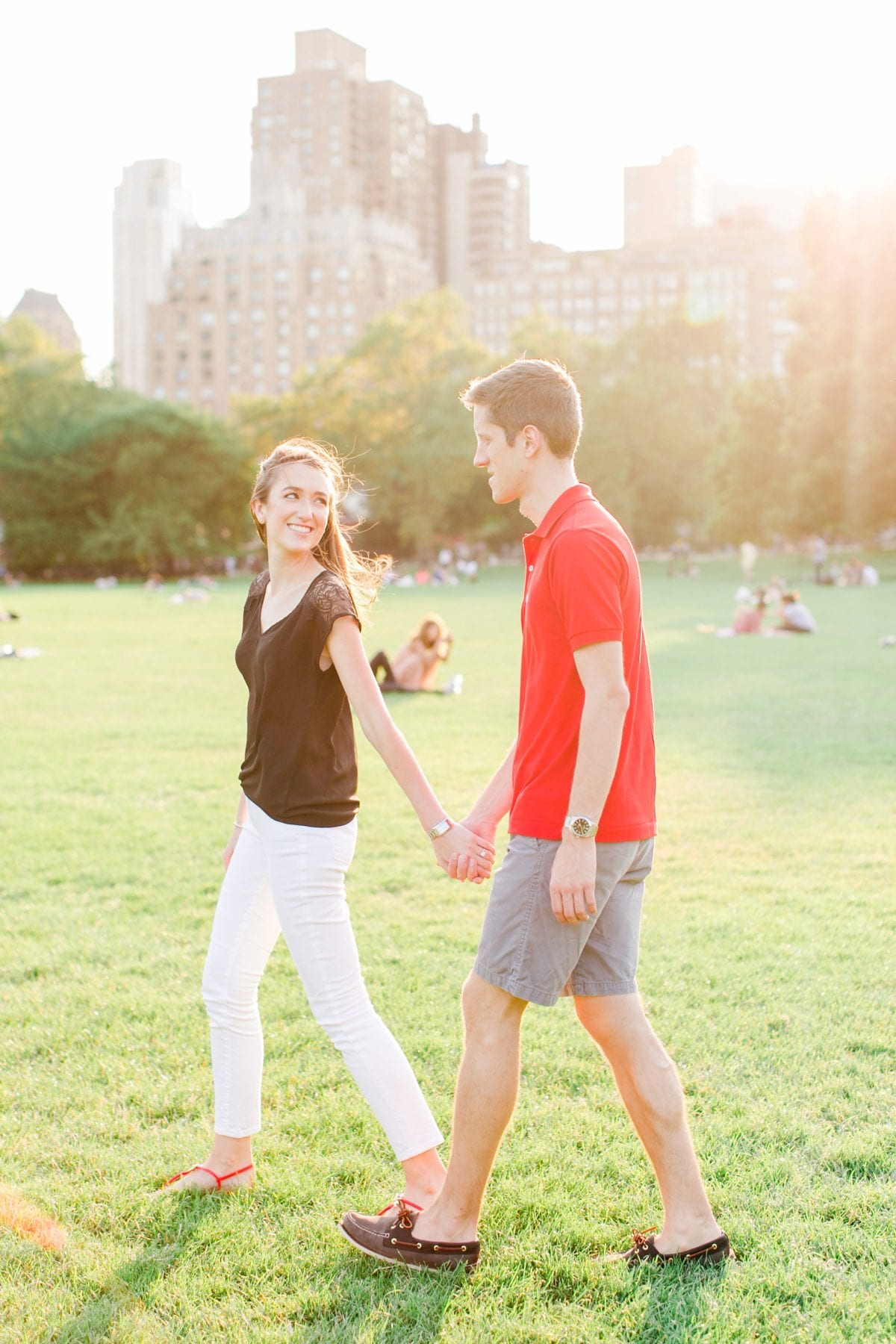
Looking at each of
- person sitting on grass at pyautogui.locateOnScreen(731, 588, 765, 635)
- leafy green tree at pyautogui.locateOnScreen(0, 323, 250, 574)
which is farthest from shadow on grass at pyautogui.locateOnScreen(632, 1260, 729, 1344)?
leafy green tree at pyautogui.locateOnScreen(0, 323, 250, 574)

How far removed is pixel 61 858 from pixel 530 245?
201438mm

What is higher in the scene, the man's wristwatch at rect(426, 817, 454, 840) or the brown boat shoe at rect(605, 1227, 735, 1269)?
the man's wristwatch at rect(426, 817, 454, 840)

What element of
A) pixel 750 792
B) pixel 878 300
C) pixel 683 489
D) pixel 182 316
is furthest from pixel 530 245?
pixel 750 792

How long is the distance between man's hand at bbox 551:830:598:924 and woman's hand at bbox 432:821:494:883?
367mm

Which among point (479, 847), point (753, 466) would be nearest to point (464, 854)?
point (479, 847)

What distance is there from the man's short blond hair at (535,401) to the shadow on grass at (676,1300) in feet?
7.10

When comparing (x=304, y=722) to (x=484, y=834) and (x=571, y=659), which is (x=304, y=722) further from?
(x=571, y=659)

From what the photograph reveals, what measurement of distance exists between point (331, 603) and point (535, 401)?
2.63 feet

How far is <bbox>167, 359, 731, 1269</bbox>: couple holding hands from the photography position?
9.86 feet

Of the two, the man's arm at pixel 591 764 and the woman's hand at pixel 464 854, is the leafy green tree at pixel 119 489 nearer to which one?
the woman's hand at pixel 464 854

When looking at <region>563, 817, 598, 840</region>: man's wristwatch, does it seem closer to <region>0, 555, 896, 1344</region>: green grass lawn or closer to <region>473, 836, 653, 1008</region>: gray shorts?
<region>473, 836, 653, 1008</region>: gray shorts

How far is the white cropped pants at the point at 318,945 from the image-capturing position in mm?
3416

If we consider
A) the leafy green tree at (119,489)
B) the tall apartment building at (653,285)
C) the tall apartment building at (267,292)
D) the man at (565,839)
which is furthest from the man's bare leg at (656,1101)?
the tall apartment building at (653,285)

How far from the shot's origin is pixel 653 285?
561 ft
